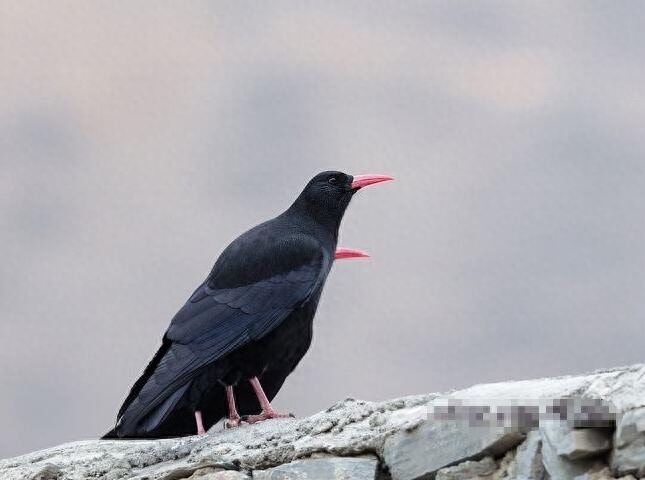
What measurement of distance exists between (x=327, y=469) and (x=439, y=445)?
0.66 m

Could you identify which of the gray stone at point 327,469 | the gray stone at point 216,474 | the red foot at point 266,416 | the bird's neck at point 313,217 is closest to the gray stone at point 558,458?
the gray stone at point 327,469

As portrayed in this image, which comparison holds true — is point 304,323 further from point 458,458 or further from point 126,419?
point 458,458

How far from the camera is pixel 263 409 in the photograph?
7.60 m

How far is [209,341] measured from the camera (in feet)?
24.5

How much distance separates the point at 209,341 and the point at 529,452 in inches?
112

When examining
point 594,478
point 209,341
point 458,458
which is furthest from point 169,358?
point 594,478

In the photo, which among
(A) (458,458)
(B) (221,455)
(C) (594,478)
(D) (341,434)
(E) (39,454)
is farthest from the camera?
(E) (39,454)

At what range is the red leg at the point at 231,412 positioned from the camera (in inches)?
290

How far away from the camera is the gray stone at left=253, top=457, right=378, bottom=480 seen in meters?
5.73

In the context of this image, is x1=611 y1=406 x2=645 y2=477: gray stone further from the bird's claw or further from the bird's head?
the bird's head

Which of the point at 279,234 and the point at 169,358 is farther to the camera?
the point at 279,234

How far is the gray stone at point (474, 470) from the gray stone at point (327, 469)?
20.2 inches

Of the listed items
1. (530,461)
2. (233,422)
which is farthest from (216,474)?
(530,461)

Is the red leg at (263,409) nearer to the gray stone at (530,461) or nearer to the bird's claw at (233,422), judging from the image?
the bird's claw at (233,422)
